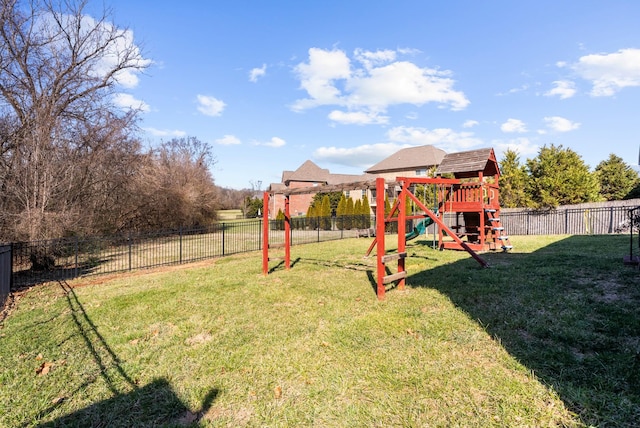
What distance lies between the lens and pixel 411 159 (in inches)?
1622

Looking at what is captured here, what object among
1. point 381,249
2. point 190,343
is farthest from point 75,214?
point 381,249

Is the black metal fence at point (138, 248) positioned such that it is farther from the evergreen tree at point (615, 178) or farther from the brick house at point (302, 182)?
the brick house at point (302, 182)

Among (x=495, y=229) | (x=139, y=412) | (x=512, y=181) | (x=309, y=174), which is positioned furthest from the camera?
(x=309, y=174)

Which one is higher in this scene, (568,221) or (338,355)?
(568,221)

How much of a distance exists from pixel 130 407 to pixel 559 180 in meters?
24.4

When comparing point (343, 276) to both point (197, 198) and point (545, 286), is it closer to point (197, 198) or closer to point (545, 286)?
point (545, 286)

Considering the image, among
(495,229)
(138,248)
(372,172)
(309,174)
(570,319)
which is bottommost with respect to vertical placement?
(138,248)

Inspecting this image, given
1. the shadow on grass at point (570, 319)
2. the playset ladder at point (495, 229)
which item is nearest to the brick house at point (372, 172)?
the playset ladder at point (495, 229)

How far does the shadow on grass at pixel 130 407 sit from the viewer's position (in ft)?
9.18

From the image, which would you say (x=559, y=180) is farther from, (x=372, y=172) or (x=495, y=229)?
(x=372, y=172)

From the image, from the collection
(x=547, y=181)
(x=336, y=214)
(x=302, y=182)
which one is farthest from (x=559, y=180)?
(x=302, y=182)

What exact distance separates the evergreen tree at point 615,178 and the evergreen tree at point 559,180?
14.8m

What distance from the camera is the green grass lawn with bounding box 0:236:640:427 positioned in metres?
2.81

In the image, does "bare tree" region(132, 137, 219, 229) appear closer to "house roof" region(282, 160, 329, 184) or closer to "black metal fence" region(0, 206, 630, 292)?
"black metal fence" region(0, 206, 630, 292)
